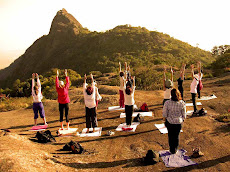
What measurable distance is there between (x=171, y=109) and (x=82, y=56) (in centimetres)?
4173

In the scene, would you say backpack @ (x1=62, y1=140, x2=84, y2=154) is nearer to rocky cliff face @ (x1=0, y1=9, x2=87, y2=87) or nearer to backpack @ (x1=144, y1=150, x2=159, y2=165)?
backpack @ (x1=144, y1=150, x2=159, y2=165)

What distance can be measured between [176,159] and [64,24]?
60.0 m

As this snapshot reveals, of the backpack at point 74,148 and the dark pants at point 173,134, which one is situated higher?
the dark pants at point 173,134

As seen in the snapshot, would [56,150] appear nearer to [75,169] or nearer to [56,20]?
[75,169]

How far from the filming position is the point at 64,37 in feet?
185

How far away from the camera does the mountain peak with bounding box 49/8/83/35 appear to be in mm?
57125

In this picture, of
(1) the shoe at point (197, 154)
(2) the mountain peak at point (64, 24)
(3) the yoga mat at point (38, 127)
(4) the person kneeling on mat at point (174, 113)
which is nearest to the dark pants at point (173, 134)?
(4) the person kneeling on mat at point (174, 113)

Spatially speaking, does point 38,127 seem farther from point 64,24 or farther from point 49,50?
point 64,24

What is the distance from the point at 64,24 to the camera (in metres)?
59.4

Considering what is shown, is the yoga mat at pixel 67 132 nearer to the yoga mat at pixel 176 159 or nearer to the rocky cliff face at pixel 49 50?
the yoga mat at pixel 176 159

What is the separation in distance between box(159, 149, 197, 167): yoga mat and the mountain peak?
5363 cm

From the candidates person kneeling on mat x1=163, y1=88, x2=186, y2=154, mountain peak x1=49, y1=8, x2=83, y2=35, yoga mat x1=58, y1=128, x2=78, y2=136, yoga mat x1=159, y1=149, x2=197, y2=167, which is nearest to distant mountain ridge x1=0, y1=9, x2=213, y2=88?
mountain peak x1=49, y1=8, x2=83, y2=35

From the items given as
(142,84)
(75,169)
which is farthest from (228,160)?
(142,84)

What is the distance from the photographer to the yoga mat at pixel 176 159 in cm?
502
